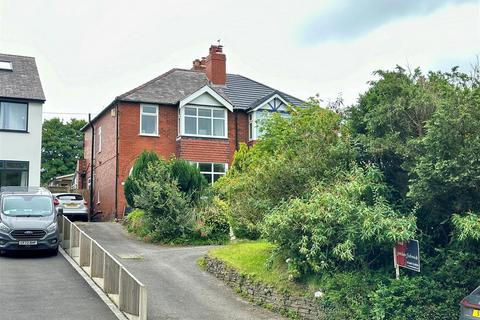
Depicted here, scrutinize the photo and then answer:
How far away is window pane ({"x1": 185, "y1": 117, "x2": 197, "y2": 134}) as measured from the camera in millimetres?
29625

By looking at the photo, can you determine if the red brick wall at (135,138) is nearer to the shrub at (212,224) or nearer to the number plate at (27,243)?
the shrub at (212,224)

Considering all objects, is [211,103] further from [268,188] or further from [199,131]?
[268,188]

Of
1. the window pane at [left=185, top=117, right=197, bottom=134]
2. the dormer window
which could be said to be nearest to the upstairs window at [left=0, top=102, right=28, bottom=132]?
the dormer window

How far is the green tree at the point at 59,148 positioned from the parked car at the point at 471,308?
51.5 meters

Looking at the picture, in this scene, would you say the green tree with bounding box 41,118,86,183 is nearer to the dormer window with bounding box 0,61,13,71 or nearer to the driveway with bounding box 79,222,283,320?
the dormer window with bounding box 0,61,13,71

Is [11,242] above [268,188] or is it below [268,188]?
below

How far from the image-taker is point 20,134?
88.7 ft

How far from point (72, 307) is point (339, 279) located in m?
5.51

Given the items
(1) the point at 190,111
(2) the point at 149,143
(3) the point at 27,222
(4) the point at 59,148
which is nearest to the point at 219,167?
(1) the point at 190,111

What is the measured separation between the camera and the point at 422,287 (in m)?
10.9

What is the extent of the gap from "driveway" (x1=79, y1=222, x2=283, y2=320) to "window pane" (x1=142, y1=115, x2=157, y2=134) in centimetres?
1014

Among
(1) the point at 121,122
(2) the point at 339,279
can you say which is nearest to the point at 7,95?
(1) the point at 121,122

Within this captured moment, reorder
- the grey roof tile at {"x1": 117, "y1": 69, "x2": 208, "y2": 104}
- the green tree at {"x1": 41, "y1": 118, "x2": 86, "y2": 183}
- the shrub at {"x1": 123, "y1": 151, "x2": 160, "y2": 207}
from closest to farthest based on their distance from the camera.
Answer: the shrub at {"x1": 123, "y1": 151, "x2": 160, "y2": 207}
the grey roof tile at {"x1": 117, "y1": 69, "x2": 208, "y2": 104}
the green tree at {"x1": 41, "y1": 118, "x2": 86, "y2": 183}

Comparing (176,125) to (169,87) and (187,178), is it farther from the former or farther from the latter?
(187,178)
